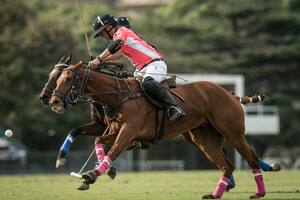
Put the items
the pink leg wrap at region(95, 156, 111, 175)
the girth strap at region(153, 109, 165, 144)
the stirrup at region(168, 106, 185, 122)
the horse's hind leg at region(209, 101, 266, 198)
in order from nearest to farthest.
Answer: the pink leg wrap at region(95, 156, 111, 175) → the stirrup at region(168, 106, 185, 122) → the girth strap at region(153, 109, 165, 144) → the horse's hind leg at region(209, 101, 266, 198)

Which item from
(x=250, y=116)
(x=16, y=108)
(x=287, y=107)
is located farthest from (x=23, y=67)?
(x=287, y=107)

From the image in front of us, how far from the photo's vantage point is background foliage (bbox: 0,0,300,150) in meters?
53.7

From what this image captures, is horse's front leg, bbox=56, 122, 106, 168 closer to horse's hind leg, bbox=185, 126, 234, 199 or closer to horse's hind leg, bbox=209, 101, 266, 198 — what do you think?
horse's hind leg, bbox=185, 126, 234, 199

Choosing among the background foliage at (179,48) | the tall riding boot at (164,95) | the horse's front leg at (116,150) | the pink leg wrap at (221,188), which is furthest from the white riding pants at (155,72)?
the background foliage at (179,48)

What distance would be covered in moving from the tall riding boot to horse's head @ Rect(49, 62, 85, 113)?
1250 millimetres

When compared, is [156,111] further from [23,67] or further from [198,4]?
[198,4]

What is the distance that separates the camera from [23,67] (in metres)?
53.5

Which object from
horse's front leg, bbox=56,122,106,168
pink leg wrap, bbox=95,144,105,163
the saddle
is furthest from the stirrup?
horse's front leg, bbox=56,122,106,168

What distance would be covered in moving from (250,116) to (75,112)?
10559mm

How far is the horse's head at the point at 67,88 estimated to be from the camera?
16.9 metres

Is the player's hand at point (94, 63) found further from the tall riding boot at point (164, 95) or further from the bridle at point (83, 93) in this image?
the tall riding boot at point (164, 95)

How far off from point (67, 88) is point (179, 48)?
163 feet

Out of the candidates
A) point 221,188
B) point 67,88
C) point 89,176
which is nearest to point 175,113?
point 221,188

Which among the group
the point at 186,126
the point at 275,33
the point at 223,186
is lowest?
the point at 223,186
